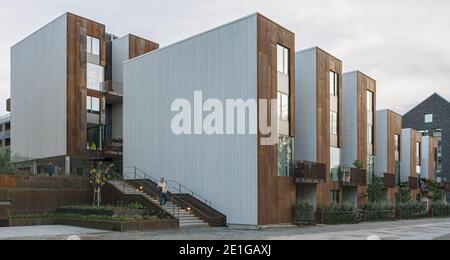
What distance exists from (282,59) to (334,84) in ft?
27.8

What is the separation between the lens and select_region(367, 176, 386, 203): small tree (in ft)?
132

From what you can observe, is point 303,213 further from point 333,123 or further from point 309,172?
point 333,123

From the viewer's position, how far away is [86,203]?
30562 mm

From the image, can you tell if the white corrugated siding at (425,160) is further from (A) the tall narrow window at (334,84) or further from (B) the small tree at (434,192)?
(A) the tall narrow window at (334,84)

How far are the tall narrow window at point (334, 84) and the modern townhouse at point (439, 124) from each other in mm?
43986

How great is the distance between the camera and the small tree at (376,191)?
40312mm

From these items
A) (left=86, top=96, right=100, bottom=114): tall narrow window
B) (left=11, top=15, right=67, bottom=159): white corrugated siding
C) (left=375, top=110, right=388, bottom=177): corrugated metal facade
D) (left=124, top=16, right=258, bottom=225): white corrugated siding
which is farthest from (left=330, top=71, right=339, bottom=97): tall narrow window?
(left=11, top=15, right=67, bottom=159): white corrugated siding

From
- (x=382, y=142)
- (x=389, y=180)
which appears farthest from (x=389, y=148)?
(x=389, y=180)

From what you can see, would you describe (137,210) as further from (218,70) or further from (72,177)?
(218,70)

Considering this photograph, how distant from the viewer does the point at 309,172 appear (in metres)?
30.3

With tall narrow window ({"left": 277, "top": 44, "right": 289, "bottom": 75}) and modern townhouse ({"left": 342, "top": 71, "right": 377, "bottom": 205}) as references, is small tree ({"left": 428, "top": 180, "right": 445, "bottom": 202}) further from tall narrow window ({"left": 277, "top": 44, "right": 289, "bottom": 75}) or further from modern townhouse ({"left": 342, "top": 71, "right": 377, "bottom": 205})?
tall narrow window ({"left": 277, "top": 44, "right": 289, "bottom": 75})
